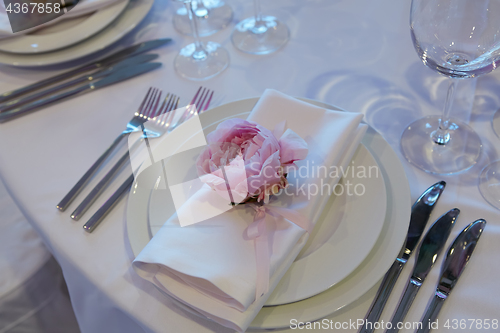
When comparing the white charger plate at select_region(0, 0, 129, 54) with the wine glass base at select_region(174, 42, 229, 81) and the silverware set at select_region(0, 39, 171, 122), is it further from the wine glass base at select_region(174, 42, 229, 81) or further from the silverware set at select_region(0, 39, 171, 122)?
the wine glass base at select_region(174, 42, 229, 81)

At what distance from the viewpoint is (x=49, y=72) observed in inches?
38.7

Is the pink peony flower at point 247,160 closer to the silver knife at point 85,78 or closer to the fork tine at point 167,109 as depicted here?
the fork tine at point 167,109

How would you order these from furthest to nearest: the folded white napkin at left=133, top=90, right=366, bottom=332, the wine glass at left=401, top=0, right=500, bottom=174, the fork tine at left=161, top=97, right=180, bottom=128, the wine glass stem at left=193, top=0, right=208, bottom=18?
1. the wine glass stem at left=193, top=0, right=208, bottom=18
2. the fork tine at left=161, top=97, right=180, bottom=128
3. the wine glass at left=401, top=0, right=500, bottom=174
4. the folded white napkin at left=133, top=90, right=366, bottom=332

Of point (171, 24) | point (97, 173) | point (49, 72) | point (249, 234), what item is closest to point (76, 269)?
point (97, 173)

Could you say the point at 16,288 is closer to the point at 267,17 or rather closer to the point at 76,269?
the point at 76,269

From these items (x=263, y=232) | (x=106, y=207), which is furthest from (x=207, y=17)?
(x=263, y=232)

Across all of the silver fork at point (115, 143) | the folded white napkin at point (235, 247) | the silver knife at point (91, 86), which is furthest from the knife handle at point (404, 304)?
the silver knife at point (91, 86)

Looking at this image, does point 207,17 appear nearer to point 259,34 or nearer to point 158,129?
point 259,34

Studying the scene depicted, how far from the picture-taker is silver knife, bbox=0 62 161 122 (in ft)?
2.97

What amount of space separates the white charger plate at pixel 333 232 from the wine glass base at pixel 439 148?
0.44ft

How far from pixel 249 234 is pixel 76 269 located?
314 mm

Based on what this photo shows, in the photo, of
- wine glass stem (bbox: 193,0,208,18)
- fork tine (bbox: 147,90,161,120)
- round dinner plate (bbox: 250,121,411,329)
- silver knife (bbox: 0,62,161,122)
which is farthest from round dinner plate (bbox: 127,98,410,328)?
wine glass stem (bbox: 193,0,208,18)

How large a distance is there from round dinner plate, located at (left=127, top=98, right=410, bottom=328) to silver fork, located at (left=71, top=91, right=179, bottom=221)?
0.10 m

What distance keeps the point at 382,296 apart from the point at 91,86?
74 cm
